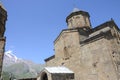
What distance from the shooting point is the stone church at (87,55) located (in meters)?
12.0

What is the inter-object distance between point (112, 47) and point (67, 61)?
16.6ft

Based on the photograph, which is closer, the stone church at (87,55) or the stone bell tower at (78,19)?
the stone church at (87,55)

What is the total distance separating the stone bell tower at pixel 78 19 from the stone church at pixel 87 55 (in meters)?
2.48

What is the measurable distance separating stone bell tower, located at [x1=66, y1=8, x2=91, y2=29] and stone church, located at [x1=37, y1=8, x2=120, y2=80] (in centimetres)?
248

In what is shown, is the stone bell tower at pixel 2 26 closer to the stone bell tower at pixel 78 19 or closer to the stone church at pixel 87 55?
the stone church at pixel 87 55

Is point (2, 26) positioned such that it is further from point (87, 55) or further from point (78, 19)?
point (87, 55)

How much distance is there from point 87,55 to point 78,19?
254 inches

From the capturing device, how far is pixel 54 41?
1798 cm

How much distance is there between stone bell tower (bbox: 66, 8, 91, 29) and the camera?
1850cm

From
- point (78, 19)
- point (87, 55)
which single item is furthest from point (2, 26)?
point (87, 55)

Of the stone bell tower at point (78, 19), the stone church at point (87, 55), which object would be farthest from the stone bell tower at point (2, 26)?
the stone bell tower at point (78, 19)

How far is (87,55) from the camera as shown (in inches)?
538

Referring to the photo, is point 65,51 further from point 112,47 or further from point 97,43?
point 112,47

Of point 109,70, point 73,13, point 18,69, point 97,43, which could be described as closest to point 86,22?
point 73,13
